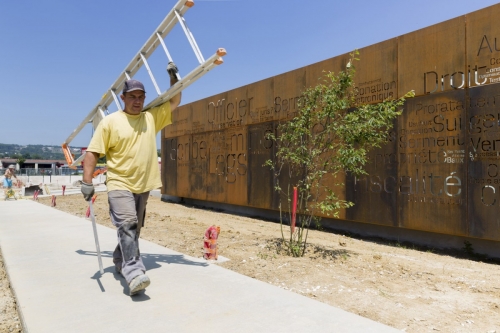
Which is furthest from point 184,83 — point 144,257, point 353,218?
point 353,218

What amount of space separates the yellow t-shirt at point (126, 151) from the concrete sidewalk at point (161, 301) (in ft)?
3.36

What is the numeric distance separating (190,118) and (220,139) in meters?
2.40

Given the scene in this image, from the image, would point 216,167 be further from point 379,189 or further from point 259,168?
point 379,189

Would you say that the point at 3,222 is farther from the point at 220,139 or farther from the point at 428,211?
the point at 428,211

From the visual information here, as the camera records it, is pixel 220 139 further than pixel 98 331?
Yes

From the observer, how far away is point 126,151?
3.94m

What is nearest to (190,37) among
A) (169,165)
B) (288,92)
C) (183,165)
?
(288,92)

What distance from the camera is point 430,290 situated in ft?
14.0

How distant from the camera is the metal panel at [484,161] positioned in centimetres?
612

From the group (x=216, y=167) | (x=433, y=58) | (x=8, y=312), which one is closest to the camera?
Result: (x=8, y=312)

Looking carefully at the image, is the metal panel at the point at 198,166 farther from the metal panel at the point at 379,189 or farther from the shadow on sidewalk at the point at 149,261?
the shadow on sidewalk at the point at 149,261

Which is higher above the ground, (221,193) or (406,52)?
(406,52)

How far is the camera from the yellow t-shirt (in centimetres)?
390

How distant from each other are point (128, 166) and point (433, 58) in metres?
5.86
